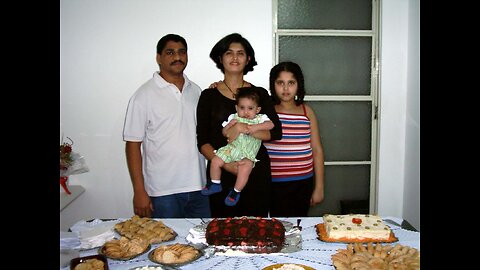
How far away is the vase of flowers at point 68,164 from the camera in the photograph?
269 cm

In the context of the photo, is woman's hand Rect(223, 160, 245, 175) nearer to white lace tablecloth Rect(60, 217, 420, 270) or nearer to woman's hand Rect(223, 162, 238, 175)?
woman's hand Rect(223, 162, 238, 175)

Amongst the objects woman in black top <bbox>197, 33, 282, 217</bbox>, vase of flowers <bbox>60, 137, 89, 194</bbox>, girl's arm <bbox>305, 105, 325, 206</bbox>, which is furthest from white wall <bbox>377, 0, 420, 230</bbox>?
vase of flowers <bbox>60, 137, 89, 194</bbox>

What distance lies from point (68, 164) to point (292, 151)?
1.59 meters

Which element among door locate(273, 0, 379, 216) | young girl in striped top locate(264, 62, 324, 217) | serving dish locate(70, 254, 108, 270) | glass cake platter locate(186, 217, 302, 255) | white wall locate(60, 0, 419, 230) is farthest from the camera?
door locate(273, 0, 379, 216)

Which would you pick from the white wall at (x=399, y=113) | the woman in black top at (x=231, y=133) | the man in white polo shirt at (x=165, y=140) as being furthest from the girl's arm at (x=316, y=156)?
the white wall at (x=399, y=113)

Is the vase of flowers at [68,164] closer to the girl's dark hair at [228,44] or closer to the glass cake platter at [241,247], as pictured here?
the girl's dark hair at [228,44]

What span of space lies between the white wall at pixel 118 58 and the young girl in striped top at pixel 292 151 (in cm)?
73

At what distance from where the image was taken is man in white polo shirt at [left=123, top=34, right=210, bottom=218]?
2234mm

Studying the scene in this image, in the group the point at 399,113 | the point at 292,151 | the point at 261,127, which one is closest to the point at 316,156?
the point at 292,151

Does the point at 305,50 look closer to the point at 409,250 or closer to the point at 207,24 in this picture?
the point at 207,24

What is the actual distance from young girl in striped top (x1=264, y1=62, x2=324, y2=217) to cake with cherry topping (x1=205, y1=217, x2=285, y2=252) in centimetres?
64

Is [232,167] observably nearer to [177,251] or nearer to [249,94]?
[249,94]
